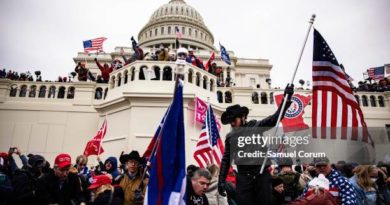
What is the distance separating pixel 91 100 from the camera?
719 inches

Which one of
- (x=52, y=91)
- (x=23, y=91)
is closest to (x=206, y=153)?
(x=52, y=91)

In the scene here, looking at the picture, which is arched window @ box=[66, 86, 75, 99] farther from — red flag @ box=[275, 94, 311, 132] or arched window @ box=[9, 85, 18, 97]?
red flag @ box=[275, 94, 311, 132]

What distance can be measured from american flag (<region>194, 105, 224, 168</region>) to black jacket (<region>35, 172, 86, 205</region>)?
4645 millimetres

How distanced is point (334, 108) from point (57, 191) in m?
4.64

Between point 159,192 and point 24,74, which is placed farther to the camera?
point 24,74

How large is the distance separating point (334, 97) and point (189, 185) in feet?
9.12

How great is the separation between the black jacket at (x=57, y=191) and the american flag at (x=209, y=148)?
4.65 metres

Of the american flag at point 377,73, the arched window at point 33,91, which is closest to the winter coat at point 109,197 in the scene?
the arched window at point 33,91

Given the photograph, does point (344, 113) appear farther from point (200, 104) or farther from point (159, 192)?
point (200, 104)

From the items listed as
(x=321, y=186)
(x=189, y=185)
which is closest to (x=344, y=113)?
(x=321, y=186)

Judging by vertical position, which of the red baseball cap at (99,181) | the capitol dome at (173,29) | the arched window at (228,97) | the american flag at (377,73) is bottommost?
the red baseball cap at (99,181)

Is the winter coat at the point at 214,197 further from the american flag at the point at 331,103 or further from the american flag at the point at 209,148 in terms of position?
the american flag at the point at 209,148

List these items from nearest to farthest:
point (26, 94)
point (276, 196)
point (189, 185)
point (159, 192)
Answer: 1. point (159, 192)
2. point (189, 185)
3. point (276, 196)
4. point (26, 94)

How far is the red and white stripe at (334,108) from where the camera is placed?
14.9 feet
